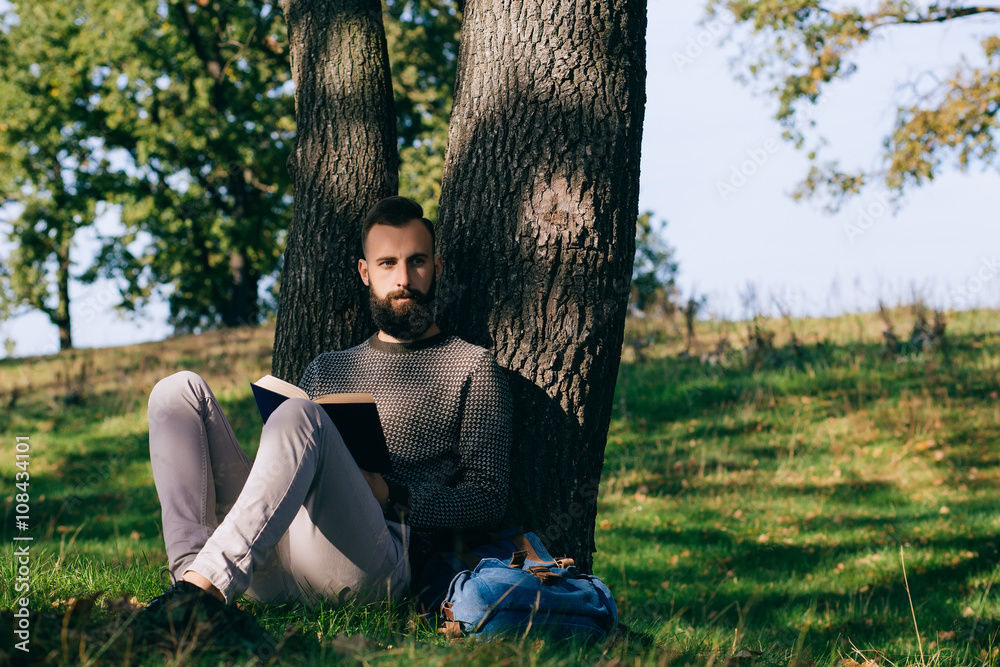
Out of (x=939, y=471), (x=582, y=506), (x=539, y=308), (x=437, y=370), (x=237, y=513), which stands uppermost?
(x=539, y=308)

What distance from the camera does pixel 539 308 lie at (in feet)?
11.8

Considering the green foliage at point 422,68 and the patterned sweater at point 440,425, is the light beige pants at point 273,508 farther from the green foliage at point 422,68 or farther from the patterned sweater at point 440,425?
the green foliage at point 422,68

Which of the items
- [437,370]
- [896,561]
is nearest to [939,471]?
[896,561]

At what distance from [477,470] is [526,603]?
2.16 feet

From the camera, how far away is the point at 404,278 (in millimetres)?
3512

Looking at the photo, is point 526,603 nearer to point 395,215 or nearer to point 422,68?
point 395,215

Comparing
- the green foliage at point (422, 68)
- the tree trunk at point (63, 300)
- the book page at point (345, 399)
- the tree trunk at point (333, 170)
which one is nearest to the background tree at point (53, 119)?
the tree trunk at point (63, 300)

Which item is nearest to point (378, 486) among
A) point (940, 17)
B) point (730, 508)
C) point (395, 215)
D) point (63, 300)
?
point (395, 215)

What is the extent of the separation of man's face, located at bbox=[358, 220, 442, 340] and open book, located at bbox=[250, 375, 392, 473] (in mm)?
617

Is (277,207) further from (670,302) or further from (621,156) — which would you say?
(621,156)

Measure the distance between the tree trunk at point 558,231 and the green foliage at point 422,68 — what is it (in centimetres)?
1096

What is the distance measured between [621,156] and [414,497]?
1792 millimetres

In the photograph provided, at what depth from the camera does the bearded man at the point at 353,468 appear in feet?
8.54

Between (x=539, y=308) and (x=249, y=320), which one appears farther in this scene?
(x=249, y=320)
